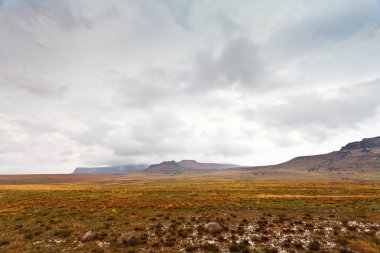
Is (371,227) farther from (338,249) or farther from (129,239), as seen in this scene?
(129,239)

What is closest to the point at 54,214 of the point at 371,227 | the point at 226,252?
the point at 226,252

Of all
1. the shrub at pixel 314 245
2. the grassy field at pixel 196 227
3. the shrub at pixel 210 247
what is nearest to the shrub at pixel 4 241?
the grassy field at pixel 196 227

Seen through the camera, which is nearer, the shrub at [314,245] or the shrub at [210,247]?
the shrub at [314,245]

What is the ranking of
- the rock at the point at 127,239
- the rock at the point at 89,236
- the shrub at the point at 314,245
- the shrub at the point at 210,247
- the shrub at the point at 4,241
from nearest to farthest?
the shrub at the point at 314,245, the shrub at the point at 210,247, the rock at the point at 127,239, the shrub at the point at 4,241, the rock at the point at 89,236

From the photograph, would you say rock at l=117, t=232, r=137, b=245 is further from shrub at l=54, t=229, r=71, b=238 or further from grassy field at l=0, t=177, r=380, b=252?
shrub at l=54, t=229, r=71, b=238

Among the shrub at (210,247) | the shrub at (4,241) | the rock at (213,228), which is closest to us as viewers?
the shrub at (210,247)

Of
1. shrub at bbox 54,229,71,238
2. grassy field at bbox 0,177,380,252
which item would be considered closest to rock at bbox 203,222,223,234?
grassy field at bbox 0,177,380,252

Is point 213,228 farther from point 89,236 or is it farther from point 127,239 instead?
point 89,236

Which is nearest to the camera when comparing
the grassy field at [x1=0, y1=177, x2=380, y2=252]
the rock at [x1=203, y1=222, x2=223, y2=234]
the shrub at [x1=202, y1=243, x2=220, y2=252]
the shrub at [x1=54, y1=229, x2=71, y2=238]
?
the shrub at [x1=202, y1=243, x2=220, y2=252]

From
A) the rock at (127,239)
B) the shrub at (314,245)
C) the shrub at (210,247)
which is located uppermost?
the rock at (127,239)

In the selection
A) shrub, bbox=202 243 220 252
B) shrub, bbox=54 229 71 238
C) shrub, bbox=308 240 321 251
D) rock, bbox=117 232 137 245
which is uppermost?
shrub, bbox=54 229 71 238

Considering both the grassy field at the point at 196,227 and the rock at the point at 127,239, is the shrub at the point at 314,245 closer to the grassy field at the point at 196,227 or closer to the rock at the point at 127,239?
the grassy field at the point at 196,227

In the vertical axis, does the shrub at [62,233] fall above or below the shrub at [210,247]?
above

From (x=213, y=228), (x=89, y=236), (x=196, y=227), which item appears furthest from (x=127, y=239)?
(x=213, y=228)
